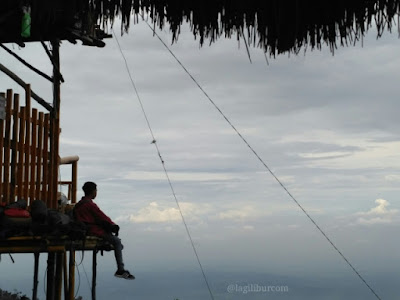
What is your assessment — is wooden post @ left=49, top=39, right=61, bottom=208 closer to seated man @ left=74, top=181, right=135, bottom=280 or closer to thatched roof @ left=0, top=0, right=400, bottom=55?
seated man @ left=74, top=181, right=135, bottom=280

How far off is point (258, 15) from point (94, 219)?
470cm

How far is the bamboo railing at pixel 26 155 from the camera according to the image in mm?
10039

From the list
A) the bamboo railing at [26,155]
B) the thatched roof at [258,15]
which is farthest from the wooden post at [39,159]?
the thatched roof at [258,15]

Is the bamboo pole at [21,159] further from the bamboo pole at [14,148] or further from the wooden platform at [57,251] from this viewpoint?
the wooden platform at [57,251]

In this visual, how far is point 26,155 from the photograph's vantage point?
410 inches

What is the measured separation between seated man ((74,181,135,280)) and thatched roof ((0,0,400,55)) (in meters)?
3.49

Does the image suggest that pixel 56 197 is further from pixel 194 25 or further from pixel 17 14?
pixel 194 25

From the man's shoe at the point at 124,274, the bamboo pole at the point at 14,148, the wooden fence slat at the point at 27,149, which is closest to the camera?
the man's shoe at the point at 124,274

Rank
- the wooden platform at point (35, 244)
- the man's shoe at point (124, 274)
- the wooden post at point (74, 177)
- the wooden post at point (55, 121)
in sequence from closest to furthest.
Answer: the wooden platform at point (35, 244) < the man's shoe at point (124, 274) < the wooden post at point (55, 121) < the wooden post at point (74, 177)

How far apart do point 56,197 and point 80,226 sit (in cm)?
193

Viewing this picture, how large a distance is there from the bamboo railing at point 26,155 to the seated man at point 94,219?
1.17 meters

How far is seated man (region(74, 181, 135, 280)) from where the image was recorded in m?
9.55

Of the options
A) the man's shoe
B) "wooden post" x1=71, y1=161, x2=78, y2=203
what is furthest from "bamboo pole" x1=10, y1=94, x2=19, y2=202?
"wooden post" x1=71, y1=161, x2=78, y2=203

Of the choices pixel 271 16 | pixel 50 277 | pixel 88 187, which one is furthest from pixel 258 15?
pixel 50 277
